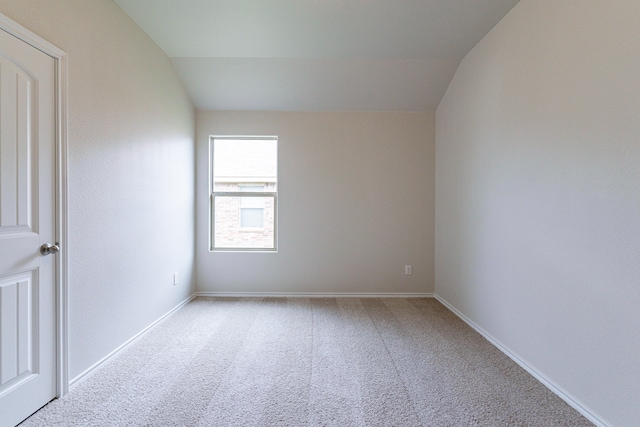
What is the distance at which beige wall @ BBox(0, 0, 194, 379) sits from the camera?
2004 mm

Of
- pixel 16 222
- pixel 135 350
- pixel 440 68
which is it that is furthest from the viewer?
pixel 440 68

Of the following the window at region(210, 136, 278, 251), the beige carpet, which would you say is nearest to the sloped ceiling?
the window at region(210, 136, 278, 251)

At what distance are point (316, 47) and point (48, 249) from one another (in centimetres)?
276

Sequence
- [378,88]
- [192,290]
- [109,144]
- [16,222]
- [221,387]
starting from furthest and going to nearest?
[192,290]
[378,88]
[109,144]
[221,387]
[16,222]

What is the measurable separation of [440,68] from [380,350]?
300cm

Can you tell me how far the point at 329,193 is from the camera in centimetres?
406

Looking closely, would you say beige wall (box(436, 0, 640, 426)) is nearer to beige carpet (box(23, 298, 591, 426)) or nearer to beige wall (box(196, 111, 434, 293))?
beige carpet (box(23, 298, 591, 426))

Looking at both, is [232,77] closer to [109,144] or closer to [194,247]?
[109,144]

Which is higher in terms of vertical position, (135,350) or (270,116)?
(270,116)

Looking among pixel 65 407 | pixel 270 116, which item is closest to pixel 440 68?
pixel 270 116

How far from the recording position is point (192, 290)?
3967 millimetres

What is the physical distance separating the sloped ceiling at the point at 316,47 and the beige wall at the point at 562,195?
430 mm

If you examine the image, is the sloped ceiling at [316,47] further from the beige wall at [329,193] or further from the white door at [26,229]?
the white door at [26,229]

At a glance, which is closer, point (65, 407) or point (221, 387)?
point (65, 407)
